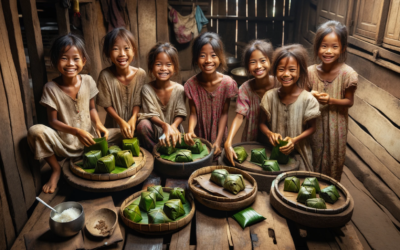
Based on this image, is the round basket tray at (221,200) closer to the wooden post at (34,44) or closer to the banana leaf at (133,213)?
the banana leaf at (133,213)

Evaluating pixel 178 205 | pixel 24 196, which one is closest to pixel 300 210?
pixel 178 205

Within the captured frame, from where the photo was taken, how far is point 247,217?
7.79 feet

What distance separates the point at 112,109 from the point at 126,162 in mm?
1009

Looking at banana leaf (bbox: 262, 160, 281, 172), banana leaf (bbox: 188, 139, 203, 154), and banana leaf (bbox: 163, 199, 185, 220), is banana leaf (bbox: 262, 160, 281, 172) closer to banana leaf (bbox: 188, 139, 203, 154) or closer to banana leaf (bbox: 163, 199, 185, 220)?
banana leaf (bbox: 188, 139, 203, 154)

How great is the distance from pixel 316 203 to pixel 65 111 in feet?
7.52

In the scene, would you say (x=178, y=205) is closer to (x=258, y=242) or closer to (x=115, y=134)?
(x=258, y=242)

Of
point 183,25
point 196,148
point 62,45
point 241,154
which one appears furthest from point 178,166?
point 183,25

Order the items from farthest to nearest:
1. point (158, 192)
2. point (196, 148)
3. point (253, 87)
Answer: point (253, 87) < point (196, 148) < point (158, 192)

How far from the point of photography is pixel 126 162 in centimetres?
274

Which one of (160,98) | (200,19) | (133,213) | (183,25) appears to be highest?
(200,19)

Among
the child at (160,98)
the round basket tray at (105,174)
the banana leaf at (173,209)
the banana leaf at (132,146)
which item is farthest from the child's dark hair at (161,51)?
the banana leaf at (173,209)

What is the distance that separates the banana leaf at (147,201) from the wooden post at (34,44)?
1.49 meters

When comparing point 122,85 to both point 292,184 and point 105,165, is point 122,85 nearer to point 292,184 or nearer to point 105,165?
point 105,165

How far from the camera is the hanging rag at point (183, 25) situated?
23.9 feet
